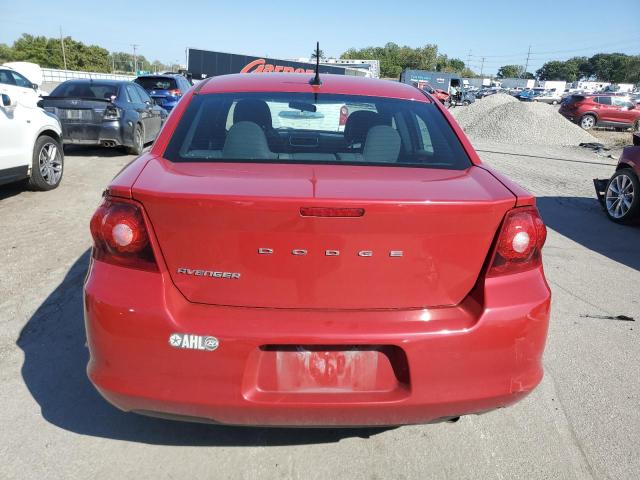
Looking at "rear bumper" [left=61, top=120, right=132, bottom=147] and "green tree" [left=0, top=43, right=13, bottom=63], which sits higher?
"green tree" [left=0, top=43, right=13, bottom=63]

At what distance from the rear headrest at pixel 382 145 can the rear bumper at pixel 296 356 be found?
86 centimetres

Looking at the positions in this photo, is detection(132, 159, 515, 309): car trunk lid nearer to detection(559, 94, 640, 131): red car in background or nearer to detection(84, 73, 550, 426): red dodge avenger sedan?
detection(84, 73, 550, 426): red dodge avenger sedan

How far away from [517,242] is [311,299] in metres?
0.86

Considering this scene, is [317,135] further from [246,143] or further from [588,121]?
[588,121]

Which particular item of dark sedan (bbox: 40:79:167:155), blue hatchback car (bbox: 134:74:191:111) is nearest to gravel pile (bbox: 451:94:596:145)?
blue hatchback car (bbox: 134:74:191:111)

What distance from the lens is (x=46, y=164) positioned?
7.23 meters

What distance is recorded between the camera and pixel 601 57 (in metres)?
136

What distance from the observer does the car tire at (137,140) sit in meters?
10.5

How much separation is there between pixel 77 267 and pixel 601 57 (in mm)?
161695

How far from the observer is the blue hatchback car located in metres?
15.7

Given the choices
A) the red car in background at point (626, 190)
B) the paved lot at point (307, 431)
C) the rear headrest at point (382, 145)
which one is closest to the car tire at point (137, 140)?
the paved lot at point (307, 431)

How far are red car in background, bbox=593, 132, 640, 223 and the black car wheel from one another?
29.0 ft

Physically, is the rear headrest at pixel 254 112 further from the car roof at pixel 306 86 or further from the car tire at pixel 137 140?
the car tire at pixel 137 140

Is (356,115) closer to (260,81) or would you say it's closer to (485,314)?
(260,81)
